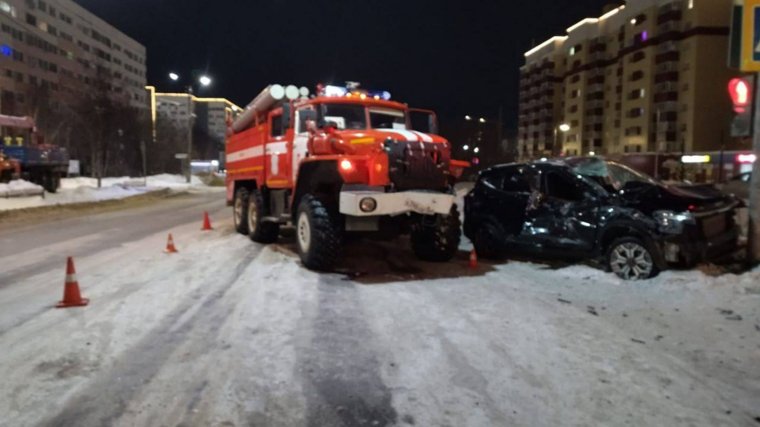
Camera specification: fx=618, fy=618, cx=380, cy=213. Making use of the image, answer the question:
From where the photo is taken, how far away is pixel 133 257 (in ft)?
34.6

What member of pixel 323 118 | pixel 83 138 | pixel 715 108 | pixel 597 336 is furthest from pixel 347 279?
pixel 715 108

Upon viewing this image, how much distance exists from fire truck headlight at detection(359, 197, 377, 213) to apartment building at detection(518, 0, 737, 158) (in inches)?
1902

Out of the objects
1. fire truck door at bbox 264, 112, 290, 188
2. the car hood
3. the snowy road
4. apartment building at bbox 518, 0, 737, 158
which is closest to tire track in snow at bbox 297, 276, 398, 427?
the snowy road

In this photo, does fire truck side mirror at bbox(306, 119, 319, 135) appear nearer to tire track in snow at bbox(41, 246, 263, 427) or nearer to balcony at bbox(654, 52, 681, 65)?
tire track in snow at bbox(41, 246, 263, 427)

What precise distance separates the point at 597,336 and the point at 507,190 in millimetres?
4489

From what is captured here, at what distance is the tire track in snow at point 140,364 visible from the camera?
3959mm

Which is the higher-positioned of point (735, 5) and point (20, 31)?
point (20, 31)

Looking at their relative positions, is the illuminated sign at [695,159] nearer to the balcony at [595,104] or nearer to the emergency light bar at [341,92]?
the emergency light bar at [341,92]

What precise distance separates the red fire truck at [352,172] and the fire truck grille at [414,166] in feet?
0.05

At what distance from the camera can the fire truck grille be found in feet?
28.4

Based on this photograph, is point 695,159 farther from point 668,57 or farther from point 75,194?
point 75,194

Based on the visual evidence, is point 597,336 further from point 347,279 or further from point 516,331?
point 347,279

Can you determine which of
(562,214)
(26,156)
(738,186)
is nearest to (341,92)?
(562,214)

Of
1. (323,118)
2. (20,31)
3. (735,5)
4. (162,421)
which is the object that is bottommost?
(162,421)
